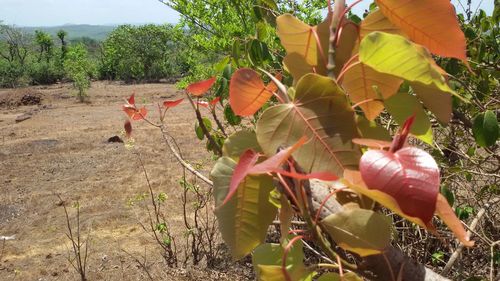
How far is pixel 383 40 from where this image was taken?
0.97 ft

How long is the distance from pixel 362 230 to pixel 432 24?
158 millimetres

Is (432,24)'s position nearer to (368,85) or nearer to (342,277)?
(368,85)

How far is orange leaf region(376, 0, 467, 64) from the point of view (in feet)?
1.05

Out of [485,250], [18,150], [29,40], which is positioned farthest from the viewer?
[29,40]

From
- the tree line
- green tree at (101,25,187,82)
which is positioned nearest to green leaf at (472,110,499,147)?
the tree line

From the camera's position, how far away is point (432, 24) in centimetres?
32

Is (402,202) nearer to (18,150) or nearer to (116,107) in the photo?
(18,150)

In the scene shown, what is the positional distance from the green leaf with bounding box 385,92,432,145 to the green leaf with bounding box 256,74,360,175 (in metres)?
0.08

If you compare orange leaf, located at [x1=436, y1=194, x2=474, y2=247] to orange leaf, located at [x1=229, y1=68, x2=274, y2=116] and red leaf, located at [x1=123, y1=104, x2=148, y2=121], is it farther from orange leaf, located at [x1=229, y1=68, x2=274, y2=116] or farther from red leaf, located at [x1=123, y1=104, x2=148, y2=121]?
red leaf, located at [x1=123, y1=104, x2=148, y2=121]

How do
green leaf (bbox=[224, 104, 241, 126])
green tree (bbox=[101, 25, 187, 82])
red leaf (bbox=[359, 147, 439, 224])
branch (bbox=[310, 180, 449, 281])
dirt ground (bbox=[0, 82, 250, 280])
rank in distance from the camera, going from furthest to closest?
green tree (bbox=[101, 25, 187, 82]), dirt ground (bbox=[0, 82, 250, 280]), green leaf (bbox=[224, 104, 241, 126]), branch (bbox=[310, 180, 449, 281]), red leaf (bbox=[359, 147, 439, 224])

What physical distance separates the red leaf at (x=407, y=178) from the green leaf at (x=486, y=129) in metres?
0.58

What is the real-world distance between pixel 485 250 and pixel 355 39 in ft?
4.74

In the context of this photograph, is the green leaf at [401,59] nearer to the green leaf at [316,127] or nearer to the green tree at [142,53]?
the green leaf at [316,127]

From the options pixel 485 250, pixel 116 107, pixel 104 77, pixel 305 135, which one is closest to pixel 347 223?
pixel 305 135
